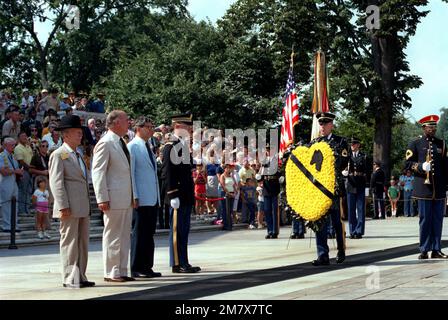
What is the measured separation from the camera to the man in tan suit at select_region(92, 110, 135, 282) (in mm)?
11984

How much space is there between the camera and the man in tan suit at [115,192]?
1198cm

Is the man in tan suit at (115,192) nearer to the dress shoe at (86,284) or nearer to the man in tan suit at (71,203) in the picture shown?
the man in tan suit at (71,203)

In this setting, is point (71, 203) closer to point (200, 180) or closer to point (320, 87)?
point (320, 87)

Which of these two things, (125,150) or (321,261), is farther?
(321,261)

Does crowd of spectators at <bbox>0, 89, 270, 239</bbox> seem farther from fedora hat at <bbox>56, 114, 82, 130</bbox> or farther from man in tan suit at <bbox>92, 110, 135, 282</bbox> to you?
fedora hat at <bbox>56, 114, 82, 130</bbox>

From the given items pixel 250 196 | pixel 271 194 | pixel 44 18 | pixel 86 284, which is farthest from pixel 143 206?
pixel 44 18

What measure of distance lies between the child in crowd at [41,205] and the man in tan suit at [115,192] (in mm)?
8785

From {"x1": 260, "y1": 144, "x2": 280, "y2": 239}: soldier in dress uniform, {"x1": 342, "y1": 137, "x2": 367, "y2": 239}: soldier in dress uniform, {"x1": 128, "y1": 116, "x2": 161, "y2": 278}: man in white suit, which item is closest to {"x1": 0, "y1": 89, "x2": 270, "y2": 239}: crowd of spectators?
{"x1": 260, "y1": 144, "x2": 280, "y2": 239}: soldier in dress uniform

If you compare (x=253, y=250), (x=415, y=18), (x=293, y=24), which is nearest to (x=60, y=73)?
(x=293, y=24)

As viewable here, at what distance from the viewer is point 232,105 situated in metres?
42.4

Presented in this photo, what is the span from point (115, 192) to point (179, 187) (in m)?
1.49

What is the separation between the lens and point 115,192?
12.0 meters

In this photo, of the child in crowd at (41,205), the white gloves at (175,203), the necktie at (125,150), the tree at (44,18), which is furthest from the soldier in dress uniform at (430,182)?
the tree at (44,18)
